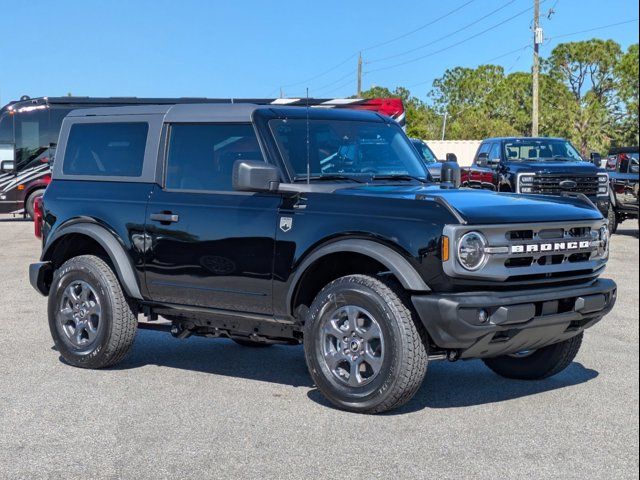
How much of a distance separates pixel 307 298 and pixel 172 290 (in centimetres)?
105

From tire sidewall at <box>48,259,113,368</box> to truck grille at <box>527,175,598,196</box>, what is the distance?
42.6 ft

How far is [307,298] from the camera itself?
266 inches

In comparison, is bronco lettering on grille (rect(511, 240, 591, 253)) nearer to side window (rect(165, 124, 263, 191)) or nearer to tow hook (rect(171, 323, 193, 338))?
side window (rect(165, 124, 263, 191))

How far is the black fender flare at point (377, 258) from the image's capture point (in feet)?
19.7

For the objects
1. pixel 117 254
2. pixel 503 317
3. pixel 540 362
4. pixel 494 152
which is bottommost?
pixel 540 362

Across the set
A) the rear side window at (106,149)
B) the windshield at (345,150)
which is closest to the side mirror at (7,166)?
the rear side window at (106,149)

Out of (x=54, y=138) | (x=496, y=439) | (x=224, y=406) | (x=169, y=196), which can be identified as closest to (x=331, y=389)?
(x=224, y=406)

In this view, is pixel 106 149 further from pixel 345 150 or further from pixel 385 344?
pixel 385 344

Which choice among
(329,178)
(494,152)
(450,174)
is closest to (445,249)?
(329,178)

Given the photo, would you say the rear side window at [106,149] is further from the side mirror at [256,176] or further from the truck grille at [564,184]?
the truck grille at [564,184]

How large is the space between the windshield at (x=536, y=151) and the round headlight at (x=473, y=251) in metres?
15.0

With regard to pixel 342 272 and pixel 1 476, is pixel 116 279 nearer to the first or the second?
pixel 342 272

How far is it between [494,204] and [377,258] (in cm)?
81

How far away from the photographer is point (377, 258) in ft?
20.0
